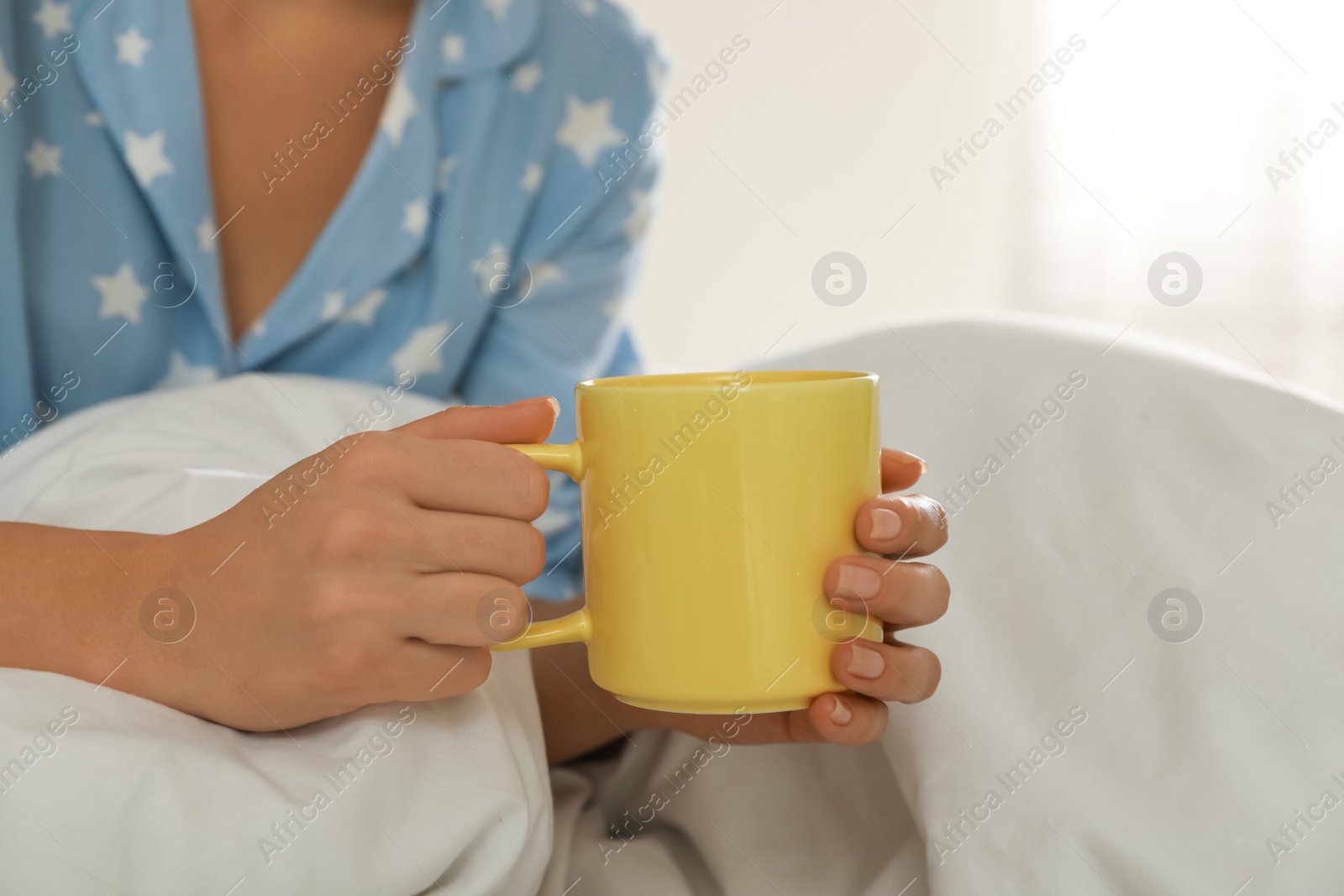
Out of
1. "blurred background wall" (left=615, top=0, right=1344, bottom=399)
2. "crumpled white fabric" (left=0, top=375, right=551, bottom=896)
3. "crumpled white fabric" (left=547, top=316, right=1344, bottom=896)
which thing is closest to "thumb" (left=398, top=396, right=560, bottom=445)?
"crumpled white fabric" (left=0, top=375, right=551, bottom=896)

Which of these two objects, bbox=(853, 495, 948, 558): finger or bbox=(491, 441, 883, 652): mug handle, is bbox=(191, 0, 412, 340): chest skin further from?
bbox=(853, 495, 948, 558): finger

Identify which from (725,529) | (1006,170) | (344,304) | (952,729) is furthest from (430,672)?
(1006,170)

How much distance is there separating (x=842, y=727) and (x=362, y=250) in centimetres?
63

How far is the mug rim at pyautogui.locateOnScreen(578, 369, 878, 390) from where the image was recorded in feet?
1.39

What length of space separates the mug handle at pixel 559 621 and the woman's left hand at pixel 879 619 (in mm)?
111

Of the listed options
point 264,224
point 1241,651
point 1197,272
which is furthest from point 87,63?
point 1197,272

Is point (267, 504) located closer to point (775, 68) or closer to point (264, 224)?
point (264, 224)

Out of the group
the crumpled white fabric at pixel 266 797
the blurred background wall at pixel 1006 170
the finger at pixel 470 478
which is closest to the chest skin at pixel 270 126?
the crumpled white fabric at pixel 266 797

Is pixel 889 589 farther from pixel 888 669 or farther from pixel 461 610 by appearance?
pixel 461 610

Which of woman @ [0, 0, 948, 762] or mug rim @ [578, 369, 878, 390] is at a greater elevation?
mug rim @ [578, 369, 878, 390]

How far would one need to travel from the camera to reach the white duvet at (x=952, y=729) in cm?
38

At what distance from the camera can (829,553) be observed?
0.42 metres

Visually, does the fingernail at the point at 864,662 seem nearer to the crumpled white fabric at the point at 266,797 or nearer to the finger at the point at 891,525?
the finger at the point at 891,525

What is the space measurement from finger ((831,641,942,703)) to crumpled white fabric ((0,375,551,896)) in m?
0.15
